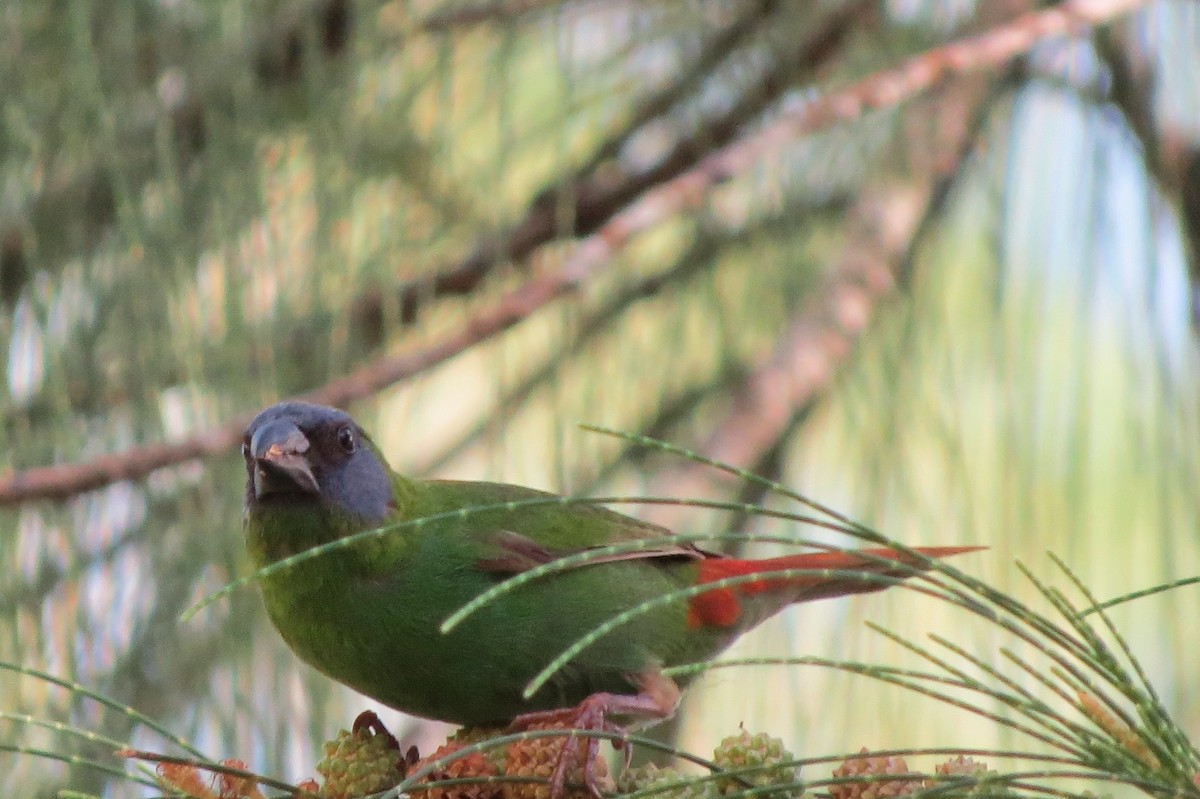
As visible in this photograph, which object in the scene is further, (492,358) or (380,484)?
(492,358)

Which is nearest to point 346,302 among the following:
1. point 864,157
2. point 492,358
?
point 492,358

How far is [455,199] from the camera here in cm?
293

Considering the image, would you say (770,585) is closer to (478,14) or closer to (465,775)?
(465,775)

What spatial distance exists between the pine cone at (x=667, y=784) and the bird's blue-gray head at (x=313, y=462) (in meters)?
0.82

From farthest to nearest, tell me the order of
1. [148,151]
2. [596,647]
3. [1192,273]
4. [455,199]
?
[455,199]
[1192,273]
[148,151]
[596,647]

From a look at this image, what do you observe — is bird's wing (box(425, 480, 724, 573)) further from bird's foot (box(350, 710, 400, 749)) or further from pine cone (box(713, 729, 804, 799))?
pine cone (box(713, 729, 804, 799))

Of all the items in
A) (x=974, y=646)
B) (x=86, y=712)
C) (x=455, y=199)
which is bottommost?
(x=86, y=712)

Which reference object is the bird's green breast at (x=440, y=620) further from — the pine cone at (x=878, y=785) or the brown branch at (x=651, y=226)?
the pine cone at (x=878, y=785)

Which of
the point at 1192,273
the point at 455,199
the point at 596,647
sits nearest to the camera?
the point at 596,647

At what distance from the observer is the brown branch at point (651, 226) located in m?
2.09

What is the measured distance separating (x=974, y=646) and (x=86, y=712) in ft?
4.79

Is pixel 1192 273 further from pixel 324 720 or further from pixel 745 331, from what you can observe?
pixel 324 720

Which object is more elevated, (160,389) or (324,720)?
(160,389)

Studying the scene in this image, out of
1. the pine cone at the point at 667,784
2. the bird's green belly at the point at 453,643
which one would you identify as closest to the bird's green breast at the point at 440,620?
the bird's green belly at the point at 453,643
